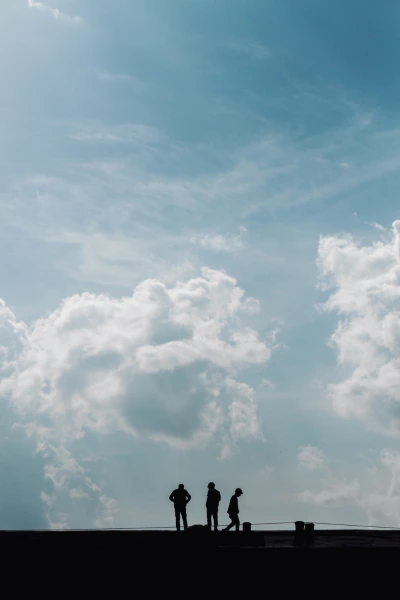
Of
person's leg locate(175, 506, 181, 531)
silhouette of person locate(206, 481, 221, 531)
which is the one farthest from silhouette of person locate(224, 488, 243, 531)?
person's leg locate(175, 506, 181, 531)

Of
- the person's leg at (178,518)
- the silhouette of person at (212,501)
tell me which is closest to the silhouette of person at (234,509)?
the silhouette of person at (212,501)
